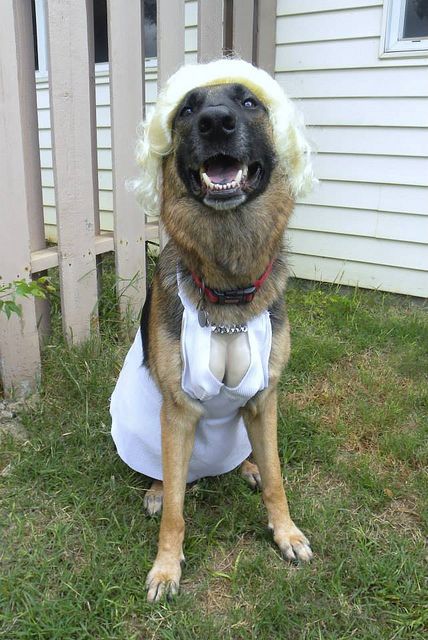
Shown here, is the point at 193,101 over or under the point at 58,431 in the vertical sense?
over

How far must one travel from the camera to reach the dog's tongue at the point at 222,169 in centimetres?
186

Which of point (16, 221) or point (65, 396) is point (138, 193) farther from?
point (65, 396)

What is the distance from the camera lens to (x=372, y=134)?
4.42 meters

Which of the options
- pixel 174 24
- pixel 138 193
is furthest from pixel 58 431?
pixel 174 24

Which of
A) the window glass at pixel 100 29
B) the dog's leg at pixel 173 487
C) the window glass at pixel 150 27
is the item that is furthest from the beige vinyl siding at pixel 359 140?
the dog's leg at pixel 173 487

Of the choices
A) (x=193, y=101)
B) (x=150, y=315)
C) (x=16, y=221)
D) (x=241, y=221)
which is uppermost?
(x=193, y=101)

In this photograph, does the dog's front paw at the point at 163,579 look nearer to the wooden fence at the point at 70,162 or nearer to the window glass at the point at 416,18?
the wooden fence at the point at 70,162

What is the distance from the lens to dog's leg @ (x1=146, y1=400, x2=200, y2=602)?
2.00 metres

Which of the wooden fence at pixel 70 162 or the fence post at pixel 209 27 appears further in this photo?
the fence post at pixel 209 27

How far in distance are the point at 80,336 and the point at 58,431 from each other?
73 centimetres

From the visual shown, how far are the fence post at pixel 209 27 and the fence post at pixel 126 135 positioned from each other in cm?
57

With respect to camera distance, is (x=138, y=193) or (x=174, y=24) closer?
(x=138, y=193)

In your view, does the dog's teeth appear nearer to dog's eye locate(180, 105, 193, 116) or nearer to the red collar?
dog's eye locate(180, 105, 193, 116)

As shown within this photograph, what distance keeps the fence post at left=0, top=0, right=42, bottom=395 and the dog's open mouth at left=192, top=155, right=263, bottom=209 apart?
1.31 m
